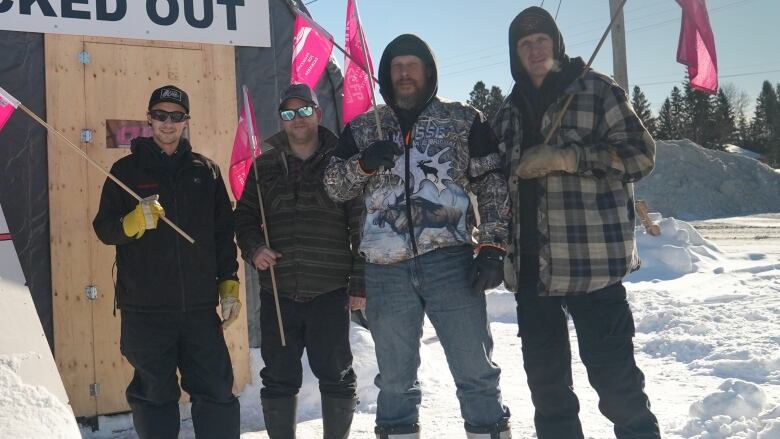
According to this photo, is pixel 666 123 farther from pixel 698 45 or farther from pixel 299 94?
pixel 299 94

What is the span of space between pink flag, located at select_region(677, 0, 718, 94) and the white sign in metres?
2.91

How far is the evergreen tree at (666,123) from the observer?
2136 inches

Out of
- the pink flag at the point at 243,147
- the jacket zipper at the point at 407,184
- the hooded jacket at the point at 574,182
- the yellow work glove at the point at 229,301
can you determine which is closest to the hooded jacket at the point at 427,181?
the jacket zipper at the point at 407,184

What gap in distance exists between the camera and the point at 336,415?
3535 mm

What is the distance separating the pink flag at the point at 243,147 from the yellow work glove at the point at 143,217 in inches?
33.8

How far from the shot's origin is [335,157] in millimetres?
3221

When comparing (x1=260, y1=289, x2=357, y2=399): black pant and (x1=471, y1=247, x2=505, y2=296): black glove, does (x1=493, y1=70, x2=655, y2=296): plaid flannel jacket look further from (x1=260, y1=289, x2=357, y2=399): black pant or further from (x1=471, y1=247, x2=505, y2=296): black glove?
(x1=260, y1=289, x2=357, y2=399): black pant

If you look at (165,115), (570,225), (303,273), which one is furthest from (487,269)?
(165,115)

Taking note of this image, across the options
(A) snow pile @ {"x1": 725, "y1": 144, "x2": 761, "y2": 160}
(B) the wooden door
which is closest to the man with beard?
(B) the wooden door

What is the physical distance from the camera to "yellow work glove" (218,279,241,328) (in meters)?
3.51

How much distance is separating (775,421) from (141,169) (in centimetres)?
325

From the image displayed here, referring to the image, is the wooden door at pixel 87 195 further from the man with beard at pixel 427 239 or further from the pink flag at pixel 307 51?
the man with beard at pixel 427 239

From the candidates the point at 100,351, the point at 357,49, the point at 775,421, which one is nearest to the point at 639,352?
the point at 775,421

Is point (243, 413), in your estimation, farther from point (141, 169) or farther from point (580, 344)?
point (580, 344)
